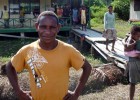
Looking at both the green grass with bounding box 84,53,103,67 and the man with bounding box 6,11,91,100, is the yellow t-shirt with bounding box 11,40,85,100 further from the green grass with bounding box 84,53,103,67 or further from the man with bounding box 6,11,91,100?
the green grass with bounding box 84,53,103,67

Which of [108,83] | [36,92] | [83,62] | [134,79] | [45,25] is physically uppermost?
[45,25]

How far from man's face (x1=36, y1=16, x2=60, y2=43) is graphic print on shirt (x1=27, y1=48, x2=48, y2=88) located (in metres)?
0.14

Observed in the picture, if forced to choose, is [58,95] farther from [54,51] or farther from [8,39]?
[8,39]

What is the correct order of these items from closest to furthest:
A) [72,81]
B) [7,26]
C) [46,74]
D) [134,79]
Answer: [46,74]
[134,79]
[72,81]
[7,26]

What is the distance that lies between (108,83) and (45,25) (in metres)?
6.19

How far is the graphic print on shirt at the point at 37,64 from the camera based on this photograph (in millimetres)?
2904

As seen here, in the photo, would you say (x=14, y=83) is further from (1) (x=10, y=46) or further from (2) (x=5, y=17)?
(2) (x=5, y=17)

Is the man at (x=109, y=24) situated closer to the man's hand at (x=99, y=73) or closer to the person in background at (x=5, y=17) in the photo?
the man's hand at (x=99, y=73)

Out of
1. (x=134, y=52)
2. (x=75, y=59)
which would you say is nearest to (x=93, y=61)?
(x=134, y=52)

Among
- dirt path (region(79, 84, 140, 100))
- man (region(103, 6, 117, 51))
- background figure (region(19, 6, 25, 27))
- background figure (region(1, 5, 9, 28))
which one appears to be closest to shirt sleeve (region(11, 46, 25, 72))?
dirt path (region(79, 84, 140, 100))

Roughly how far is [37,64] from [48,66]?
10cm

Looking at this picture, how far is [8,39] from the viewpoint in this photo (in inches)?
718

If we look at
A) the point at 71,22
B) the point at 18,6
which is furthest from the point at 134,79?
the point at 18,6

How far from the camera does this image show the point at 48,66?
9.50ft
